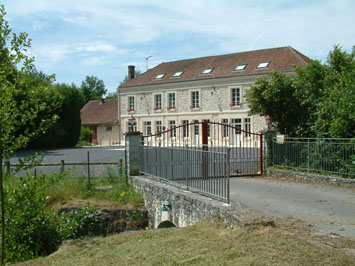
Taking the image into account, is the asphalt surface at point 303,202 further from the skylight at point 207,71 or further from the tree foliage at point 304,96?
the skylight at point 207,71

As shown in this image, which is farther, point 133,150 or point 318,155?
point 133,150

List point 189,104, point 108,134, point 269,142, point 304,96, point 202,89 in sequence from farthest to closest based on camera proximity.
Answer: point 108,134
point 189,104
point 202,89
point 304,96
point 269,142

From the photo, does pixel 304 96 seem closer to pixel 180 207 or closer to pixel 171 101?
pixel 180 207

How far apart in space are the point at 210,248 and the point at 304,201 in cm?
435

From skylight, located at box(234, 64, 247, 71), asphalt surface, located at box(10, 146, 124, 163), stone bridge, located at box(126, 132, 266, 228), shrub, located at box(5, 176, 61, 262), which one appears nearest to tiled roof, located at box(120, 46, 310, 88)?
skylight, located at box(234, 64, 247, 71)

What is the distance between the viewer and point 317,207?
799cm

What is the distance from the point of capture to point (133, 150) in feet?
39.6

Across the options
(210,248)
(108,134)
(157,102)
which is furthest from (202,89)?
(210,248)

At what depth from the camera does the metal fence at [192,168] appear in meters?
7.30

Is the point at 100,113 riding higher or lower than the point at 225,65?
lower

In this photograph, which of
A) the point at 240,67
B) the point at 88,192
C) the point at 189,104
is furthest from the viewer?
the point at 189,104

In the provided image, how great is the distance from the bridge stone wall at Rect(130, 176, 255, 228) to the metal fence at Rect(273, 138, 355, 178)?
4.69 meters

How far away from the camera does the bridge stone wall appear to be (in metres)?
6.19

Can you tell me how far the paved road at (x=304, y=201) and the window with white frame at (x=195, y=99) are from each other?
21865mm
